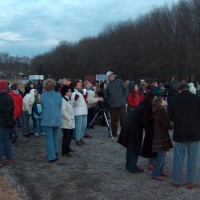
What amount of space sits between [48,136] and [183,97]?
11.0 ft

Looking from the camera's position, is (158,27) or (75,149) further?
(158,27)

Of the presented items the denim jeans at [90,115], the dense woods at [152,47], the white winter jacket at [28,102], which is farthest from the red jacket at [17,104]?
the dense woods at [152,47]

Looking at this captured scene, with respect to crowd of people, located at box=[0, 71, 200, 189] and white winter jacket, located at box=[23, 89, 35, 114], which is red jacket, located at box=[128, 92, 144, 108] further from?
white winter jacket, located at box=[23, 89, 35, 114]

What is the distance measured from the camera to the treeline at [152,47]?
44.3 meters

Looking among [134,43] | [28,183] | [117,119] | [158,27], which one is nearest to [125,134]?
[28,183]

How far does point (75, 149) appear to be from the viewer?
936 cm

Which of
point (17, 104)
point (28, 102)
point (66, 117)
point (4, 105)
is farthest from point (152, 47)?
point (4, 105)

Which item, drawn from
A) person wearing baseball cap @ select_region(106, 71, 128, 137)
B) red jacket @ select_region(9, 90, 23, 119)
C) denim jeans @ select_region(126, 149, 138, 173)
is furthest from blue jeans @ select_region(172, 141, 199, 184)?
red jacket @ select_region(9, 90, 23, 119)

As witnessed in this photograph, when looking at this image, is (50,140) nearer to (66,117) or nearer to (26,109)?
(66,117)

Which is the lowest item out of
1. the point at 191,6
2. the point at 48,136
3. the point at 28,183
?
the point at 28,183

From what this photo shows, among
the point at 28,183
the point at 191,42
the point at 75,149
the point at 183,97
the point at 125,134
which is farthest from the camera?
the point at 191,42

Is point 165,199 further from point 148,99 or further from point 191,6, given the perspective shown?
point 191,6

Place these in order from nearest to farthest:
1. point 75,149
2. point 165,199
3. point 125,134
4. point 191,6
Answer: point 165,199 < point 125,134 < point 75,149 < point 191,6

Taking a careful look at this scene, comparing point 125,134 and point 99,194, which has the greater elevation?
point 125,134
